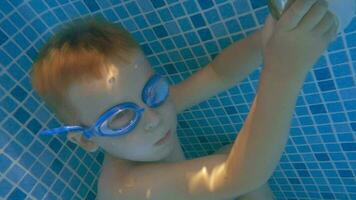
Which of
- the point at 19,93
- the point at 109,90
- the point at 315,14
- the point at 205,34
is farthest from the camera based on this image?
the point at 19,93

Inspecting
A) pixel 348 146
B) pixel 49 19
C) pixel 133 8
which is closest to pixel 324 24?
pixel 133 8

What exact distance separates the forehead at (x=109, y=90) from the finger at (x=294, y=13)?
0.37 meters

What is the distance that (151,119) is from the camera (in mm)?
905

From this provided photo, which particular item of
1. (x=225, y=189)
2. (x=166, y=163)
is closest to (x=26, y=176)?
(x=166, y=163)

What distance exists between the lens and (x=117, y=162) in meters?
1.07

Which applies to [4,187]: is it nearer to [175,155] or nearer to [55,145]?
[55,145]

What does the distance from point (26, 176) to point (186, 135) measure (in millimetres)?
525

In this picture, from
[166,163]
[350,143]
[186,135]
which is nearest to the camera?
[166,163]

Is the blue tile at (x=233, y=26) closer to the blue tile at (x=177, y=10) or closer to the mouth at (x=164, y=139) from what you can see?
the blue tile at (x=177, y=10)

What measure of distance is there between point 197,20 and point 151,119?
297 millimetres

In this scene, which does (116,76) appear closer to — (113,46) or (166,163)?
(113,46)

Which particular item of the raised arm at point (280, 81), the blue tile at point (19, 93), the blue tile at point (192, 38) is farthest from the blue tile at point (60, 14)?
the raised arm at point (280, 81)

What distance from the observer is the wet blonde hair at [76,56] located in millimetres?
854

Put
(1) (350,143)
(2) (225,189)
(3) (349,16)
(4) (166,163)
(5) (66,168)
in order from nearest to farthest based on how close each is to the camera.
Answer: (3) (349,16), (2) (225,189), (4) (166,163), (1) (350,143), (5) (66,168)
